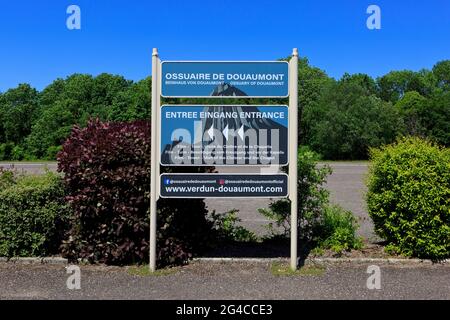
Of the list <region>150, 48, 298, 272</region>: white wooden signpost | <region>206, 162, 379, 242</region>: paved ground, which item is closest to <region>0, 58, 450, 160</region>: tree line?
<region>206, 162, 379, 242</region>: paved ground

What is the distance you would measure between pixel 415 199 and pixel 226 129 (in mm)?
2627

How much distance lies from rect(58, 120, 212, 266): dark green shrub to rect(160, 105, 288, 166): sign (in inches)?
15.2

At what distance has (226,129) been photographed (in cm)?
590

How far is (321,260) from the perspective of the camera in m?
6.18

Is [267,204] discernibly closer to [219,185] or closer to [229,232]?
[229,232]

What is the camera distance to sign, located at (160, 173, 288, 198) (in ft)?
19.1

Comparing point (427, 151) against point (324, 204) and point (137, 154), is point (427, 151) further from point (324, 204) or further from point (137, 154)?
point (137, 154)

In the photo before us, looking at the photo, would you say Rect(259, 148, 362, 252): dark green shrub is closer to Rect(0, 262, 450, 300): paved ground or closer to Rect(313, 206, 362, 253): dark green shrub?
Rect(313, 206, 362, 253): dark green shrub

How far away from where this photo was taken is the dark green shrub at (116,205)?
19.4 feet

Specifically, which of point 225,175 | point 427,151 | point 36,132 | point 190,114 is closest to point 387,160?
point 427,151

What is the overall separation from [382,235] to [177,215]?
293cm

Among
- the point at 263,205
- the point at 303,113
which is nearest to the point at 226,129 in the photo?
the point at 263,205

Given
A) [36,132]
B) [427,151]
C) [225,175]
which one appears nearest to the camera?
[225,175]

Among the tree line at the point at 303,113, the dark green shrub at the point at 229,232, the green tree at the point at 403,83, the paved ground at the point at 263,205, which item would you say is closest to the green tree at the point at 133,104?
the tree line at the point at 303,113
